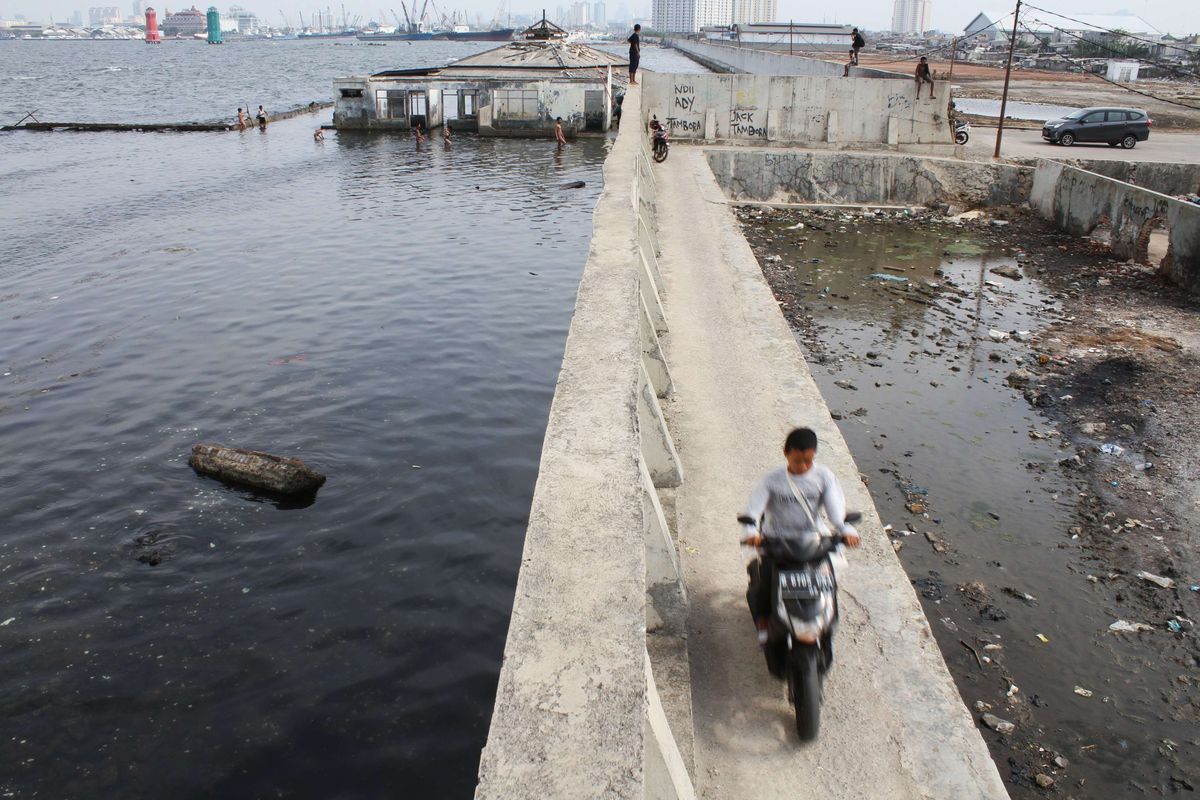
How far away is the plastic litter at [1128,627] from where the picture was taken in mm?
6703

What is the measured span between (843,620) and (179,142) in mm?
46389

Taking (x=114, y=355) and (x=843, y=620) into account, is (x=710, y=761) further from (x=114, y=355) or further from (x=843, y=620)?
(x=114, y=355)

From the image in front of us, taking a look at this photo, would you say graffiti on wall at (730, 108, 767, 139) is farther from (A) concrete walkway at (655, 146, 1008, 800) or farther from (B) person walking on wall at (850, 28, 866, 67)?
(A) concrete walkway at (655, 146, 1008, 800)

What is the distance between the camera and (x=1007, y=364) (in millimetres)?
12602

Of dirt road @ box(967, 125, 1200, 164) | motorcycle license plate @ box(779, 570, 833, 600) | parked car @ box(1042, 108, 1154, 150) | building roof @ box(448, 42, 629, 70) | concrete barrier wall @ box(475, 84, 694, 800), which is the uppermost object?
building roof @ box(448, 42, 629, 70)

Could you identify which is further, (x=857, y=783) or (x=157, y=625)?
(x=157, y=625)

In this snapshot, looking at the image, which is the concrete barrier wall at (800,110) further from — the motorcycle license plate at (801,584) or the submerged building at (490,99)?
the motorcycle license plate at (801,584)

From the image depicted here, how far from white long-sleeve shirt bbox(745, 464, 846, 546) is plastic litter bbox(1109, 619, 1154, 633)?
11.1 ft

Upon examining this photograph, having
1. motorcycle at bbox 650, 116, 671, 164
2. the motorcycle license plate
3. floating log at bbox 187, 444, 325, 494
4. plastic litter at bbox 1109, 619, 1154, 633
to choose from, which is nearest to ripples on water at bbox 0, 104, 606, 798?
floating log at bbox 187, 444, 325, 494

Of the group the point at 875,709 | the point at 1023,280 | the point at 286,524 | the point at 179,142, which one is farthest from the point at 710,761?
the point at 179,142

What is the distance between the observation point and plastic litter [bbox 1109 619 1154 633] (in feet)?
22.0

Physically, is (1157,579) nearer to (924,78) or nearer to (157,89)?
(924,78)

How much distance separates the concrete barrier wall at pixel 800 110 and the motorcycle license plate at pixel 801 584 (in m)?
24.8

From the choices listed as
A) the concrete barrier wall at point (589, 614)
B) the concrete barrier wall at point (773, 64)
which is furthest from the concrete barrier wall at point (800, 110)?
the concrete barrier wall at point (589, 614)
